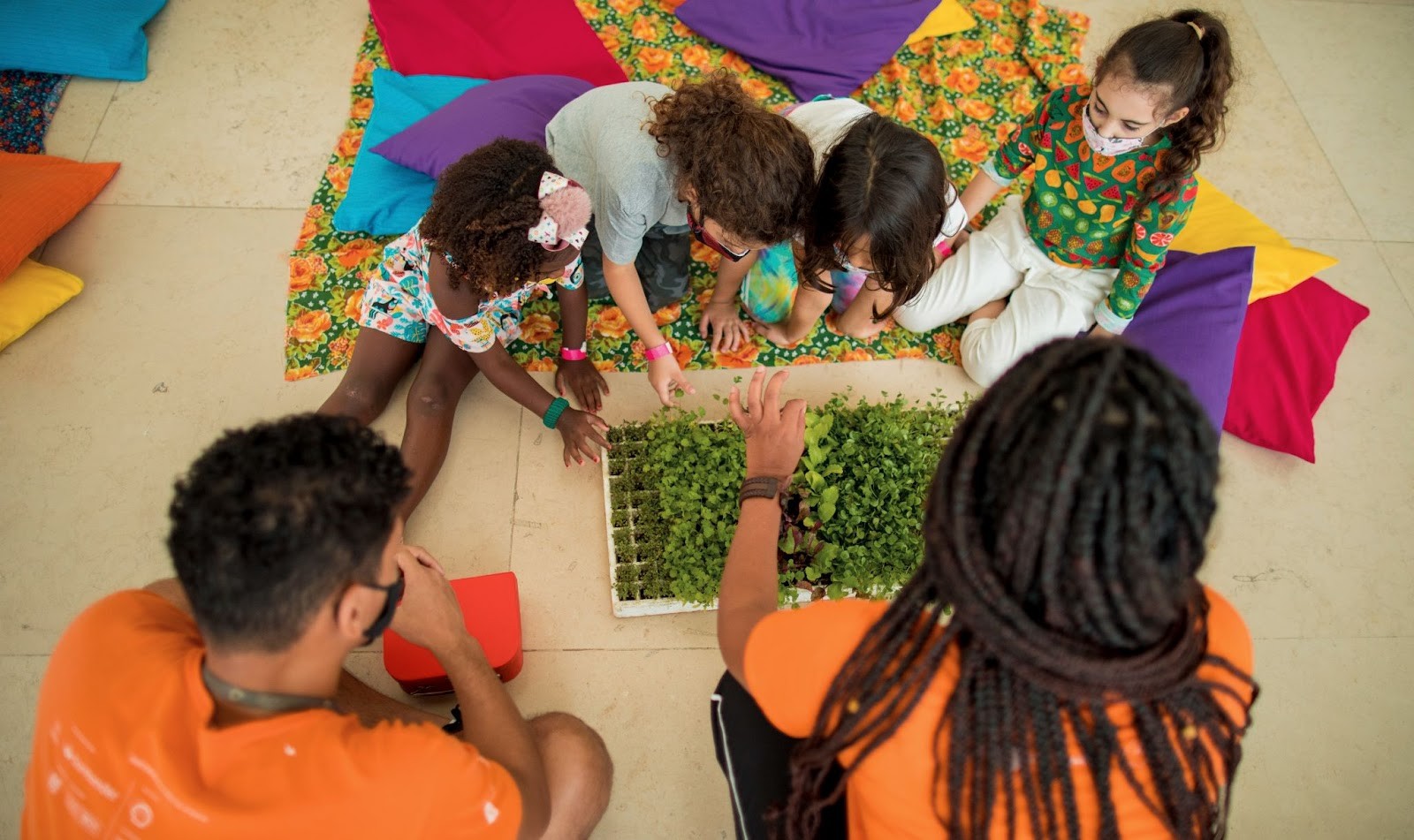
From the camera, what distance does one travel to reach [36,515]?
6.35ft

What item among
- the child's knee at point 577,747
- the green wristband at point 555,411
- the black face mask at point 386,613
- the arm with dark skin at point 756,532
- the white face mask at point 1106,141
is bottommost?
the child's knee at point 577,747

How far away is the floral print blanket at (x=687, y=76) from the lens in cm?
222

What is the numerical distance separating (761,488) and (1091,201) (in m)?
1.17

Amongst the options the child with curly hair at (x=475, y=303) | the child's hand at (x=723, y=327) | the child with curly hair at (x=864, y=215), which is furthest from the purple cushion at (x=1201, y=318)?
the child with curly hair at (x=475, y=303)

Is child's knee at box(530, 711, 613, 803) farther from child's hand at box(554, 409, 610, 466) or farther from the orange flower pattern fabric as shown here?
the orange flower pattern fabric

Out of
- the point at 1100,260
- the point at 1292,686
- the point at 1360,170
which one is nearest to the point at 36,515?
the point at 1100,260

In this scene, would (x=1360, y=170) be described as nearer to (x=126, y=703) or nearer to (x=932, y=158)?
(x=932, y=158)

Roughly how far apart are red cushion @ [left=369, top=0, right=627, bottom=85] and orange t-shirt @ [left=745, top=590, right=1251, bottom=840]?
1.94 metres

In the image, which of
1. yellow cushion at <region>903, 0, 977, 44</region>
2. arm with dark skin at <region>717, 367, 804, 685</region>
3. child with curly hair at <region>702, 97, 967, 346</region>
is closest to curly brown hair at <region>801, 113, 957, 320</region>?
child with curly hair at <region>702, 97, 967, 346</region>

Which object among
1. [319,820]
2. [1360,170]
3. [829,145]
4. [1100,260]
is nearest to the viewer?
[319,820]

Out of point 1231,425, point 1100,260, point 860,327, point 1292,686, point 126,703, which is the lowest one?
point 1292,686

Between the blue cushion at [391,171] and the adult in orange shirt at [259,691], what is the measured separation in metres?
1.30

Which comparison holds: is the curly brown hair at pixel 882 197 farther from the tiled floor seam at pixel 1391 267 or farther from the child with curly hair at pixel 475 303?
the tiled floor seam at pixel 1391 267

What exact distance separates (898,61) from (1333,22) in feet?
5.60
